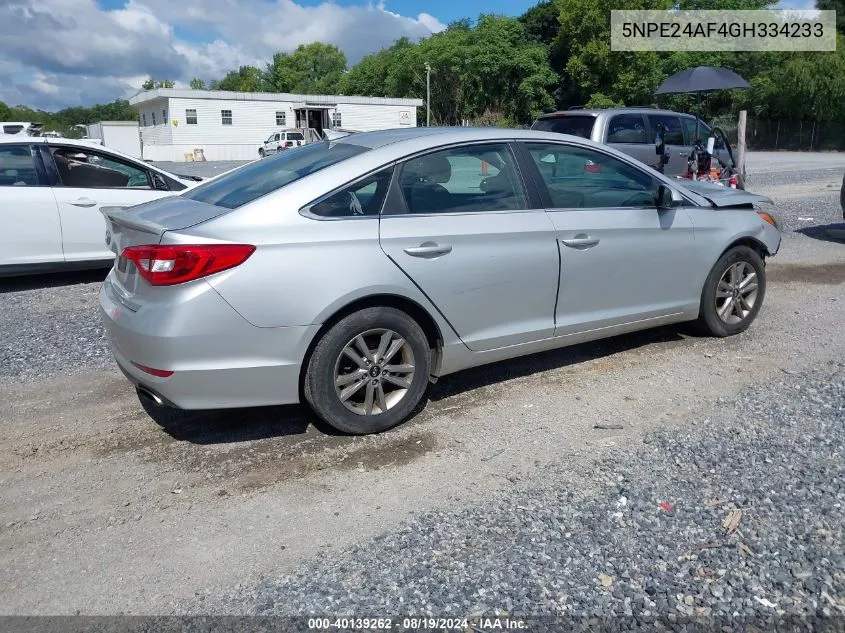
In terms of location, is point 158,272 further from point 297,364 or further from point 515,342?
point 515,342

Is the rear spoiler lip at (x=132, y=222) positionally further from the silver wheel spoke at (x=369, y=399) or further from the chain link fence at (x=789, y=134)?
the chain link fence at (x=789, y=134)

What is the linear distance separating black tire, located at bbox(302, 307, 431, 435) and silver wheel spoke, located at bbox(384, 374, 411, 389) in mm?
20

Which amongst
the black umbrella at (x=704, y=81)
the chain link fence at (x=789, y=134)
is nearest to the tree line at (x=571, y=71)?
the chain link fence at (x=789, y=134)

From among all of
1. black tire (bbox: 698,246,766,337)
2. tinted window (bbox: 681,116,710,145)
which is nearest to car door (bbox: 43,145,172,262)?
black tire (bbox: 698,246,766,337)

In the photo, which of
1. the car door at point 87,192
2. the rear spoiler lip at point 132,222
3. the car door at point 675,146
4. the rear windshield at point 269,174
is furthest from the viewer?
the car door at point 675,146

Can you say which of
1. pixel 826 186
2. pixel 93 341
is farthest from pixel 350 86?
pixel 93 341

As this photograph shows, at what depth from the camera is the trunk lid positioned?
3730 millimetres

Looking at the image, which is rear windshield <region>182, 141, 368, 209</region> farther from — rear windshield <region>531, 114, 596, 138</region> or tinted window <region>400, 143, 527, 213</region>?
rear windshield <region>531, 114, 596, 138</region>

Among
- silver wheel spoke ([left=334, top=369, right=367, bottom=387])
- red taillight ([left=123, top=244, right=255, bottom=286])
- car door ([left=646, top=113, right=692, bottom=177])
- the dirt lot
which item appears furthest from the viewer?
car door ([left=646, top=113, right=692, bottom=177])

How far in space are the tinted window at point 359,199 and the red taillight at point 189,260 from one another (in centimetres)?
50

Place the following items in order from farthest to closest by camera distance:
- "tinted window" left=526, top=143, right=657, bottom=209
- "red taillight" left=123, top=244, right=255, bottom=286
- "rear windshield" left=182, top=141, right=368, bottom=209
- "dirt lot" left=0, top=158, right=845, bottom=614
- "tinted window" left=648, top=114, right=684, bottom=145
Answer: "tinted window" left=648, top=114, right=684, bottom=145 < "tinted window" left=526, top=143, right=657, bottom=209 < "rear windshield" left=182, top=141, right=368, bottom=209 < "red taillight" left=123, top=244, right=255, bottom=286 < "dirt lot" left=0, top=158, right=845, bottom=614

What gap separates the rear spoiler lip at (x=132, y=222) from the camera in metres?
3.70

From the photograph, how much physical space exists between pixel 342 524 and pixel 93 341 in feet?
11.9

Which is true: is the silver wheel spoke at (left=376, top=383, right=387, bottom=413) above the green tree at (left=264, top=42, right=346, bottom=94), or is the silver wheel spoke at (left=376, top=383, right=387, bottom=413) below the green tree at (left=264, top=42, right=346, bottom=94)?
below
